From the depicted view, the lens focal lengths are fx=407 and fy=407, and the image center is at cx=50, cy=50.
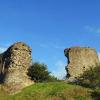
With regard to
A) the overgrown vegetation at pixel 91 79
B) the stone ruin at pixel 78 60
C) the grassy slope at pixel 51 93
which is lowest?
the grassy slope at pixel 51 93

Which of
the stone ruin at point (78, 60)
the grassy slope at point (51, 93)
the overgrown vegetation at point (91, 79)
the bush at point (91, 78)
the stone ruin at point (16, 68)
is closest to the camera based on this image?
the grassy slope at point (51, 93)

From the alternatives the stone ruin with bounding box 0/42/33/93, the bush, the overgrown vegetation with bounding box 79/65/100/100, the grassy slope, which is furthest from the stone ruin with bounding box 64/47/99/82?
the grassy slope

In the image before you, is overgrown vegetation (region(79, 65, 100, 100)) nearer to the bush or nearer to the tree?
the bush

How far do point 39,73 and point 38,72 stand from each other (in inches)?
8.1

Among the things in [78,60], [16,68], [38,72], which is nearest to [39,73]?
[38,72]

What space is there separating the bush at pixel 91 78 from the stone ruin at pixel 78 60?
13.6ft

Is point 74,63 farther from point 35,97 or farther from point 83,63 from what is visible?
point 35,97

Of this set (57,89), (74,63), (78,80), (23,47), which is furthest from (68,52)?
(57,89)

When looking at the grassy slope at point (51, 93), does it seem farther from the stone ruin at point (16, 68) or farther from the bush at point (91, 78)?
the bush at point (91, 78)

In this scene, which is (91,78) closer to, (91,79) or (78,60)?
(91,79)

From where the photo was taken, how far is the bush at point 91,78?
44.7 m

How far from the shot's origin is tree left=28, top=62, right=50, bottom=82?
45.5m

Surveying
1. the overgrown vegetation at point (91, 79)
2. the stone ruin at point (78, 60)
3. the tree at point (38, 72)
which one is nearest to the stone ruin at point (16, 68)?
the tree at point (38, 72)

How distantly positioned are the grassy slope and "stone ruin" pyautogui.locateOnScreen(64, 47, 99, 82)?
9.50 metres
